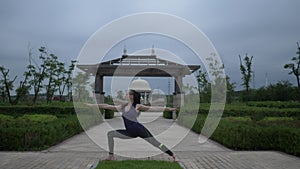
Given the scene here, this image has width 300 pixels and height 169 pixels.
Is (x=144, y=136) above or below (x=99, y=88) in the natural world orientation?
below

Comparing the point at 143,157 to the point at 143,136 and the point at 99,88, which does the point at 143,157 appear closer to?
the point at 143,136

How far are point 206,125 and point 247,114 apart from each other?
5.43m

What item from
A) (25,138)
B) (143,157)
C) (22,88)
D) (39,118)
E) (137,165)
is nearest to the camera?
(137,165)

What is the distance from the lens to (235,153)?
Answer: 7285 millimetres

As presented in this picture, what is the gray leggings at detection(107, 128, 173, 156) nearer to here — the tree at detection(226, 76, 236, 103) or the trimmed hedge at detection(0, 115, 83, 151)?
the trimmed hedge at detection(0, 115, 83, 151)

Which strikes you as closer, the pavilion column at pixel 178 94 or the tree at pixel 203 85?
the pavilion column at pixel 178 94

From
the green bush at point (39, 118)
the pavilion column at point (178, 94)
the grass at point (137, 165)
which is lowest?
the grass at point (137, 165)

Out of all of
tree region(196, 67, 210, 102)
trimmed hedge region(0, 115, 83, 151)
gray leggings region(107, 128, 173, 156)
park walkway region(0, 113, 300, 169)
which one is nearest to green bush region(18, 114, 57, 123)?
park walkway region(0, 113, 300, 169)

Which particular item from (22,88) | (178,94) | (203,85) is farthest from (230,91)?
(22,88)

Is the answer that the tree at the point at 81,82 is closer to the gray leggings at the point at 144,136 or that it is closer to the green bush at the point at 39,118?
the green bush at the point at 39,118

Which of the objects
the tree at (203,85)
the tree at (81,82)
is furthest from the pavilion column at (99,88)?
the tree at (203,85)

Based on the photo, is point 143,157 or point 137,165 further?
point 143,157

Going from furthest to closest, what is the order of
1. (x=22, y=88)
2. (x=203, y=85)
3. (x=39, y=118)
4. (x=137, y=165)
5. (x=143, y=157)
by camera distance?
1. (x=203, y=85)
2. (x=22, y=88)
3. (x=39, y=118)
4. (x=143, y=157)
5. (x=137, y=165)

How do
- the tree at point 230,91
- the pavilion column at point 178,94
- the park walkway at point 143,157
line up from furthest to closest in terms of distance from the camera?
the tree at point 230,91, the pavilion column at point 178,94, the park walkway at point 143,157
